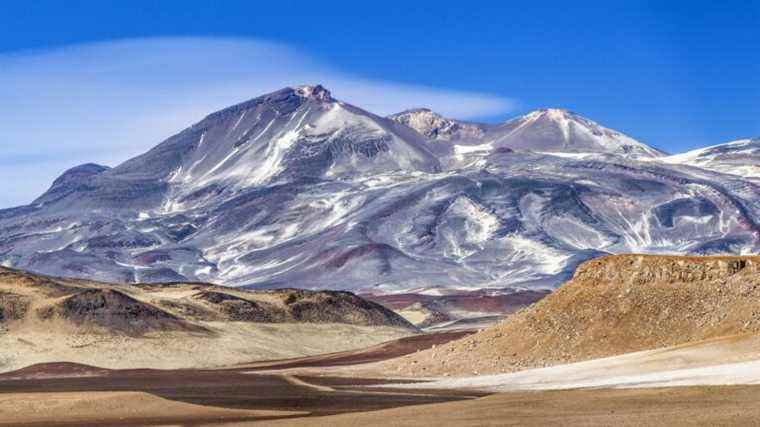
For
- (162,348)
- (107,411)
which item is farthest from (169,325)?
(107,411)

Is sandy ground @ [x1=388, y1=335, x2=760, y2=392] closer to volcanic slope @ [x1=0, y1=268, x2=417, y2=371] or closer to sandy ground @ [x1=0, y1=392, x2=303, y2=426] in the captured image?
sandy ground @ [x1=0, y1=392, x2=303, y2=426]

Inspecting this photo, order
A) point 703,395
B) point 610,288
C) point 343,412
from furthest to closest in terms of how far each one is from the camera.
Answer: point 610,288 → point 343,412 → point 703,395

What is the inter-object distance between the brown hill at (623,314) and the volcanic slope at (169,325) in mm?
35086

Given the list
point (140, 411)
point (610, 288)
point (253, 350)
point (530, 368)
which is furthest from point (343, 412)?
point (253, 350)

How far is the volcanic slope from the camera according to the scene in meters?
112

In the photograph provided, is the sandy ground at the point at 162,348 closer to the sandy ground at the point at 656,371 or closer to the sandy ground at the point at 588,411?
the sandy ground at the point at 656,371

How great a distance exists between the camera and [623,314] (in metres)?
78.8

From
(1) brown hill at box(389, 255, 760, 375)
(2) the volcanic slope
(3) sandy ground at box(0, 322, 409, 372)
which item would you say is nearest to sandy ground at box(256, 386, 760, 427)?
(1) brown hill at box(389, 255, 760, 375)

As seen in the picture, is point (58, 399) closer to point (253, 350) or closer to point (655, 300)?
point (655, 300)

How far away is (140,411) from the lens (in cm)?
5969

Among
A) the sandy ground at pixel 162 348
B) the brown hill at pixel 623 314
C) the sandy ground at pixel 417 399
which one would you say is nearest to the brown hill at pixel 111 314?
the sandy ground at pixel 162 348

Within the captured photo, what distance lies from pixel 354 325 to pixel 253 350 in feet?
85.6

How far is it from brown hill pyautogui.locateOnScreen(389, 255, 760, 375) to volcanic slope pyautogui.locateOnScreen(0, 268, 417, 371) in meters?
35.1

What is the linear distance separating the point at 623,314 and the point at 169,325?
53.9 m
